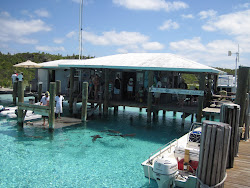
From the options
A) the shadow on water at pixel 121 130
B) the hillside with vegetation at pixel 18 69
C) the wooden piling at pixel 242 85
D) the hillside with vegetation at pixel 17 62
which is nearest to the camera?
the wooden piling at pixel 242 85

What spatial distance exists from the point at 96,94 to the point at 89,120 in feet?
7.03

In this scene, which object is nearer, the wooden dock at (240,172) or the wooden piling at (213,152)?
the wooden piling at (213,152)

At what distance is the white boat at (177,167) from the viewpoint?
21.1ft

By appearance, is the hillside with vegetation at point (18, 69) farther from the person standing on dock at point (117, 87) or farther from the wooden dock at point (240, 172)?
the wooden dock at point (240, 172)

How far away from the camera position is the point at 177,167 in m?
6.75

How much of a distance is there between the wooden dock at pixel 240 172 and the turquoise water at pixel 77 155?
2680 mm

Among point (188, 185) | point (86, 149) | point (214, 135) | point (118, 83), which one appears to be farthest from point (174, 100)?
point (214, 135)

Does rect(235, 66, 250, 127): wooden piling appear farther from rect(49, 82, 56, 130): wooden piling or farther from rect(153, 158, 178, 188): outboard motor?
rect(49, 82, 56, 130): wooden piling

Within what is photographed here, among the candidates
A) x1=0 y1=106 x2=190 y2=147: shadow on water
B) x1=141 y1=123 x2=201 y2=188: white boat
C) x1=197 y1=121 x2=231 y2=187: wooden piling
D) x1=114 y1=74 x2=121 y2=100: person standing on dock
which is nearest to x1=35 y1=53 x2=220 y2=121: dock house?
x1=114 y1=74 x2=121 y2=100: person standing on dock

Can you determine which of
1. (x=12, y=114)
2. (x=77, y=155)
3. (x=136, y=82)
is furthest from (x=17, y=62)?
(x=77, y=155)

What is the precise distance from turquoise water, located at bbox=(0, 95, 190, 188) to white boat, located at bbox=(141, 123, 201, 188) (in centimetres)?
124

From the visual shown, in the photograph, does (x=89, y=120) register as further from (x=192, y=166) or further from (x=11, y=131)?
(x=192, y=166)

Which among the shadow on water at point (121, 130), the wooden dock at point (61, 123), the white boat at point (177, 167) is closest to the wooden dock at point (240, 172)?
the white boat at point (177, 167)

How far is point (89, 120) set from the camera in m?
17.7
